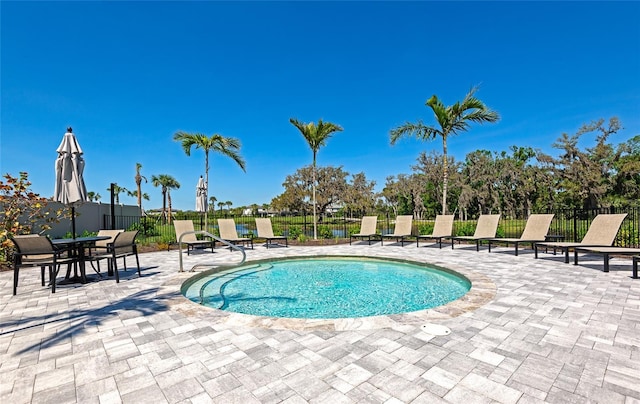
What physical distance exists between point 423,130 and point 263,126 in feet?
46.2

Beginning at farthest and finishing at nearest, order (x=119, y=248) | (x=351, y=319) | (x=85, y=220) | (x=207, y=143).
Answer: (x=85, y=220)
(x=207, y=143)
(x=119, y=248)
(x=351, y=319)

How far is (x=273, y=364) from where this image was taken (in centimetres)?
226

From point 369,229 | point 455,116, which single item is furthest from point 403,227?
point 455,116

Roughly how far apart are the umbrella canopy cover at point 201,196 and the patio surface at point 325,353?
6.84 m

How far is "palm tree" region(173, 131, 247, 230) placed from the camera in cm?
1148

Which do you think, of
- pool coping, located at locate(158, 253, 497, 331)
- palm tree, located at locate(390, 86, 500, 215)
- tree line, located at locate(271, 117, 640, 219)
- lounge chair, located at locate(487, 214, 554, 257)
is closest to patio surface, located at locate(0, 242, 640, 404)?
pool coping, located at locate(158, 253, 497, 331)

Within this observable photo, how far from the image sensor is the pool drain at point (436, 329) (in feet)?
9.35

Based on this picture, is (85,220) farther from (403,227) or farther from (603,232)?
(603,232)

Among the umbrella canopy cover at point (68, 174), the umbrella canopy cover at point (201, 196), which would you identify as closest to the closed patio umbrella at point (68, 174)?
the umbrella canopy cover at point (68, 174)

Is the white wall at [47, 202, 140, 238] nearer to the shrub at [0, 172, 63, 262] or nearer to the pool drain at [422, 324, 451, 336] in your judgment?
the shrub at [0, 172, 63, 262]

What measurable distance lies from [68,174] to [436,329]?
6.47m

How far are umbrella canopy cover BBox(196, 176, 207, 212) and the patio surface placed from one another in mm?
6844

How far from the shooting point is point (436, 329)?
9.60 feet

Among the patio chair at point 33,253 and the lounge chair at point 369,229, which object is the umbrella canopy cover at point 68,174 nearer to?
the patio chair at point 33,253
